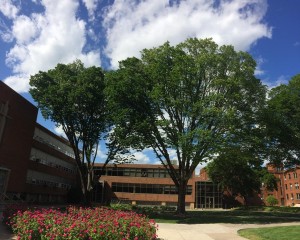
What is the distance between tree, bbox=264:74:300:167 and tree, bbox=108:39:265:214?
5.13 m

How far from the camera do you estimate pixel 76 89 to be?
36.2 m

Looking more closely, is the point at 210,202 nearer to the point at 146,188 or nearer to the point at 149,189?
the point at 149,189

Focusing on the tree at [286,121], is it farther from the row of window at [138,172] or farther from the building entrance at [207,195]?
the row of window at [138,172]

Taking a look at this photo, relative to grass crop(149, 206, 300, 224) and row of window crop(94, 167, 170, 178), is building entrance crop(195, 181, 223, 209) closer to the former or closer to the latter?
row of window crop(94, 167, 170, 178)

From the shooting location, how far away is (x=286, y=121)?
36.8 meters

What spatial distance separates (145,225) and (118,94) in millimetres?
19995

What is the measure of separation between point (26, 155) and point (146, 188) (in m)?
35.6

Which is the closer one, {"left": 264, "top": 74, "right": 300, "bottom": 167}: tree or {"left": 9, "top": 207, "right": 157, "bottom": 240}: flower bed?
{"left": 9, "top": 207, "right": 157, "bottom": 240}: flower bed

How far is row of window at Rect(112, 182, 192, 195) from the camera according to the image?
71.2m

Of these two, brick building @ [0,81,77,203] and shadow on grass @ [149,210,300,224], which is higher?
brick building @ [0,81,77,203]

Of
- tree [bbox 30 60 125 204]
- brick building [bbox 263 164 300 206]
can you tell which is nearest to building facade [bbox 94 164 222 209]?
brick building [bbox 263 164 300 206]

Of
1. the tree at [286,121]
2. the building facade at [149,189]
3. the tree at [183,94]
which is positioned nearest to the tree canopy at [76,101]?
the tree at [183,94]

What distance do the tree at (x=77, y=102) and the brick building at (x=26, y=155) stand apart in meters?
3.00

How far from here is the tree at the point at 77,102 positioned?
36.2 m
